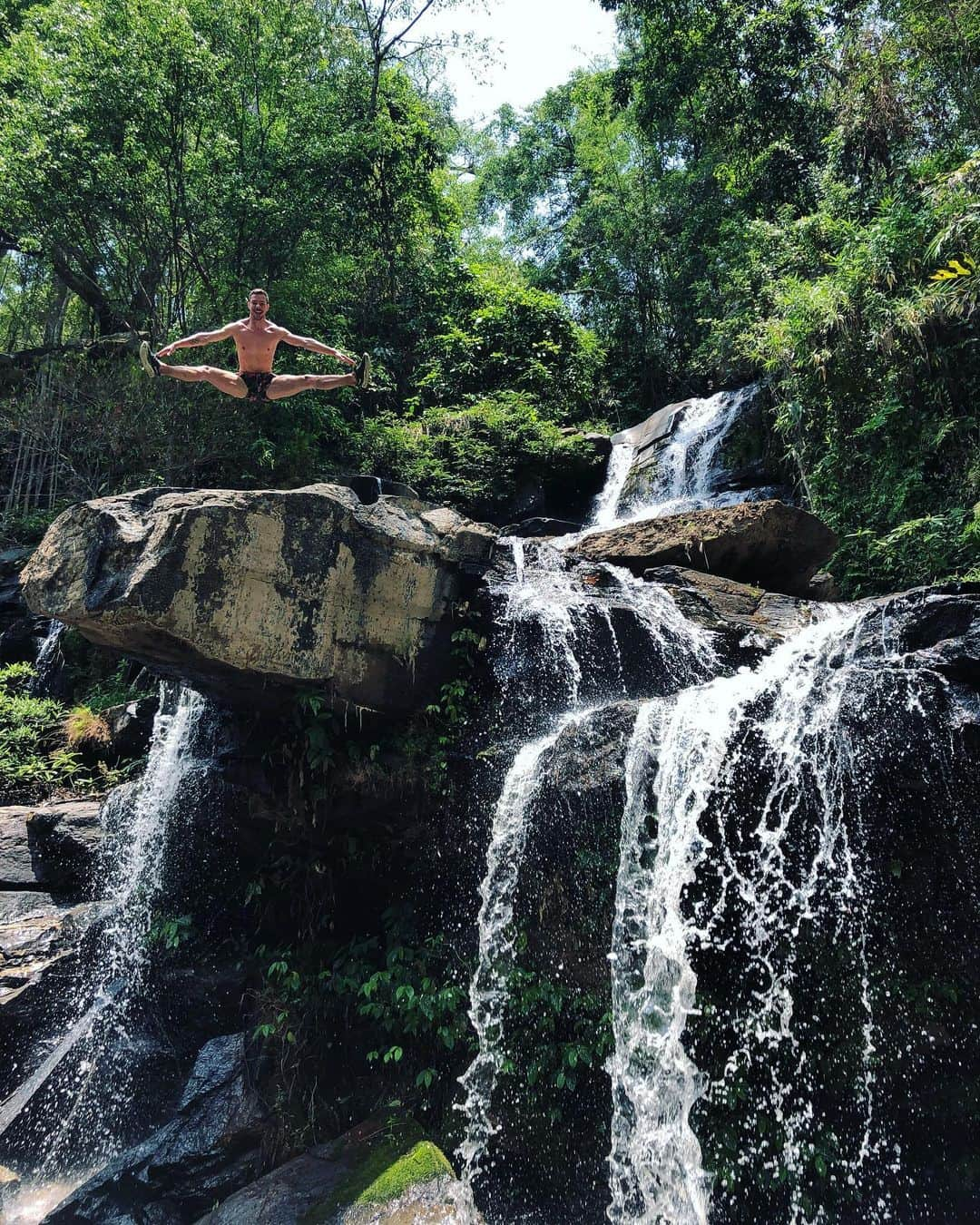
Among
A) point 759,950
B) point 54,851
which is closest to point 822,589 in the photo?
point 759,950

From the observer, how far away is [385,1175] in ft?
15.3

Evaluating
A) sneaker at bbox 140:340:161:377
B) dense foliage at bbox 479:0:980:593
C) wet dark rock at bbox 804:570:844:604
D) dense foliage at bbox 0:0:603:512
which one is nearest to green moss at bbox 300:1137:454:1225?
sneaker at bbox 140:340:161:377

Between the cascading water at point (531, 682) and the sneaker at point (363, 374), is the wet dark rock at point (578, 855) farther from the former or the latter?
the sneaker at point (363, 374)

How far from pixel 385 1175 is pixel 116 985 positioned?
9.84 feet

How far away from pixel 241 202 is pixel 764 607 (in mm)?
10371

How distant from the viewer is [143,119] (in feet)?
38.7

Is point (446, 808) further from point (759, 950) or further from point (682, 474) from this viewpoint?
point (682, 474)

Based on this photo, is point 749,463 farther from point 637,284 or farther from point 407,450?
point 637,284

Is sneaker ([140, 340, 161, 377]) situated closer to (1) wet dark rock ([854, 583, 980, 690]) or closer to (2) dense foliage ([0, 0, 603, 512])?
(2) dense foliage ([0, 0, 603, 512])

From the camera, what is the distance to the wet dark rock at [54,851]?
734 cm

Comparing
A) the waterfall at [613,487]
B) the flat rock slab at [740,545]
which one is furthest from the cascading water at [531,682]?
the waterfall at [613,487]

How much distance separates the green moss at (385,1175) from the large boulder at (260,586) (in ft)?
9.87

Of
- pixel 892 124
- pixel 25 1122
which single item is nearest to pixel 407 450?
pixel 892 124

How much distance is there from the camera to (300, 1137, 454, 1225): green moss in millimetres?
4512
